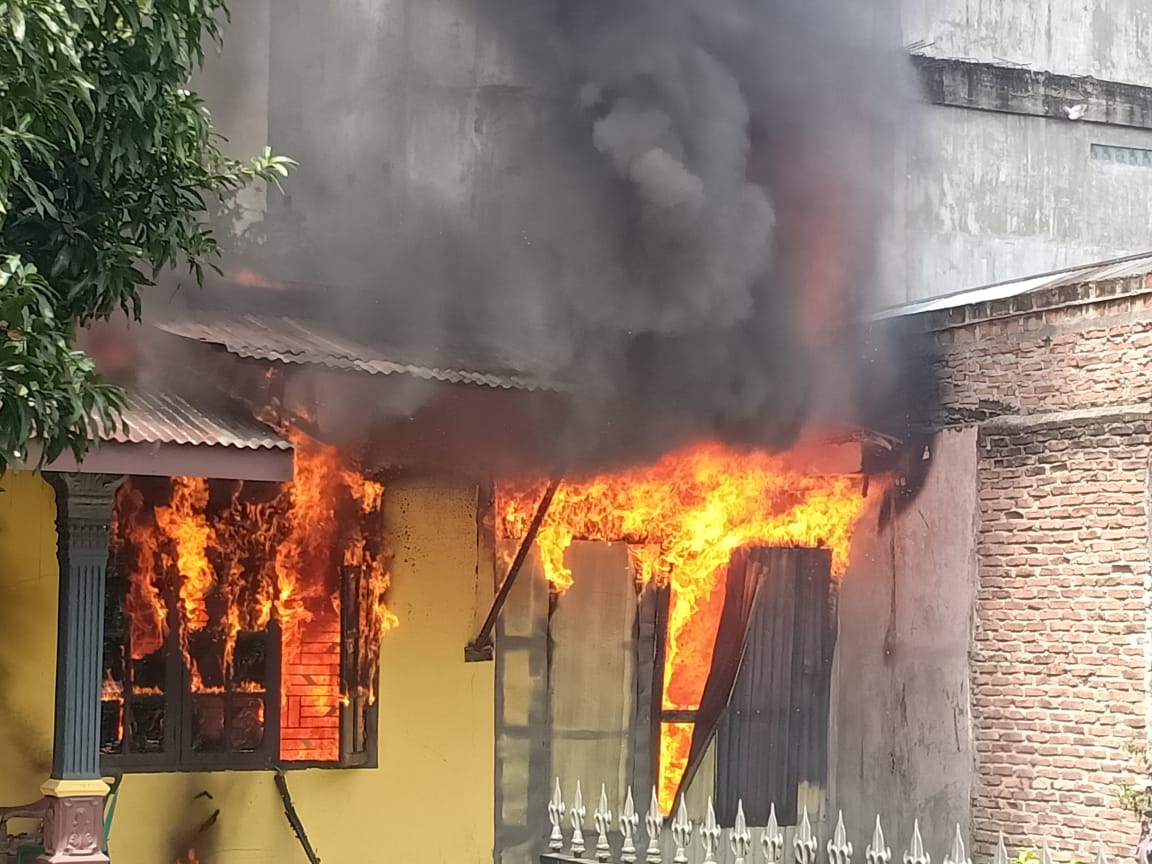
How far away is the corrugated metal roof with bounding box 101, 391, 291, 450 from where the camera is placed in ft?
27.3

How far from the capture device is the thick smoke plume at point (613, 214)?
1143 centimetres

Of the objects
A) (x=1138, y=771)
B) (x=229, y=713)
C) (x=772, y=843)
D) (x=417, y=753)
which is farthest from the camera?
(x=417, y=753)

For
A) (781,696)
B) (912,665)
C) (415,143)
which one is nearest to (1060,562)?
(912,665)

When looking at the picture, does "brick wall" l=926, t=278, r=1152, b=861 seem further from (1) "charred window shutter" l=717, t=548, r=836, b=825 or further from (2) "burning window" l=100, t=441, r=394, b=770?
(2) "burning window" l=100, t=441, r=394, b=770

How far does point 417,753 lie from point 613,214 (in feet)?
13.9

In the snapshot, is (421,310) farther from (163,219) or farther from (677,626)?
(163,219)

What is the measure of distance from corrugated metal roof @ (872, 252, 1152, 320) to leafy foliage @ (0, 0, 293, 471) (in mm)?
6118

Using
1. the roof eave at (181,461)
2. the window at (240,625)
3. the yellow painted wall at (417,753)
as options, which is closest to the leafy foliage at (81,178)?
the roof eave at (181,461)

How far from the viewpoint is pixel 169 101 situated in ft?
19.5

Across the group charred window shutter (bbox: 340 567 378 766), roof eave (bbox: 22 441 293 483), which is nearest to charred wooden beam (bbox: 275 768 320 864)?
charred window shutter (bbox: 340 567 378 766)

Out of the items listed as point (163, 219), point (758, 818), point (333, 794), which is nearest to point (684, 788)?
point (758, 818)

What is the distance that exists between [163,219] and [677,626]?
6770mm

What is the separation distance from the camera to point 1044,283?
12016 mm

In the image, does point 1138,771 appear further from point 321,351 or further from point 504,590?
point 321,351
